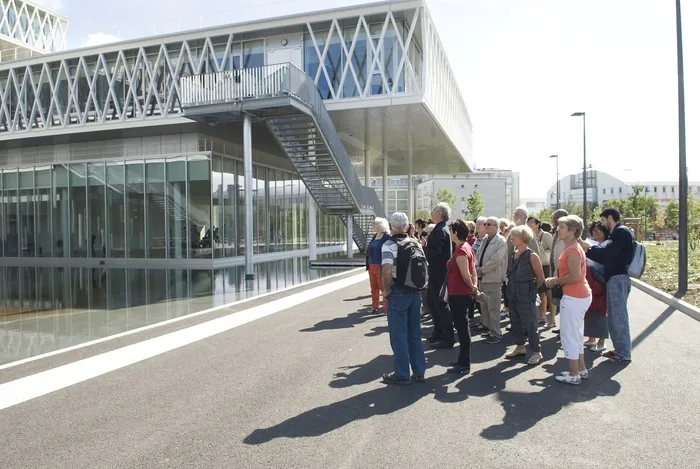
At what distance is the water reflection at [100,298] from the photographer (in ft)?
30.2

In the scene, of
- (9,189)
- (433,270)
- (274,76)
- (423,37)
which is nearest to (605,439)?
(433,270)

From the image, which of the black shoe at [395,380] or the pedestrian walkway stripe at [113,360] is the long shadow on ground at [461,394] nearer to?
the black shoe at [395,380]

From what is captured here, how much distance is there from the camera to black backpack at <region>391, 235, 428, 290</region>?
228 inches

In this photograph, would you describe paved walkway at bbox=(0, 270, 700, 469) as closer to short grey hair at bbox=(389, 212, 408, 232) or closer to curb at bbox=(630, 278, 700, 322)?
short grey hair at bbox=(389, 212, 408, 232)

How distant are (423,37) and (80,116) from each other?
16137mm

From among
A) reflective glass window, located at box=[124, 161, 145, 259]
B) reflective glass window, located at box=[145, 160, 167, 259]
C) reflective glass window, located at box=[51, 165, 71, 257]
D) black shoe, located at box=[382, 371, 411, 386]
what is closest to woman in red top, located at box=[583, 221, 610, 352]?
black shoe, located at box=[382, 371, 411, 386]

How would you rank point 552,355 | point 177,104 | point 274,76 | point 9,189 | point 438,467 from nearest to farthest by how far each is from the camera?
point 438,467, point 552,355, point 274,76, point 177,104, point 9,189

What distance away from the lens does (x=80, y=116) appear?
2492 cm

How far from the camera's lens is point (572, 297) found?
599cm

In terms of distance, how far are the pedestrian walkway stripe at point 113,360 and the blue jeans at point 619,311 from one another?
5.97 m

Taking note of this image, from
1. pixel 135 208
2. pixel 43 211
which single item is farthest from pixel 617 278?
pixel 43 211

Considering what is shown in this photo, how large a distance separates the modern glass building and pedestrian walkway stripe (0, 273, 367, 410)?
18.9ft

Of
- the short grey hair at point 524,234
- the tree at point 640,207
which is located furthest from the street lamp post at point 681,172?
the tree at point 640,207

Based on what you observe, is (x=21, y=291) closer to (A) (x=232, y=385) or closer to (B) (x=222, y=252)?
(B) (x=222, y=252)
